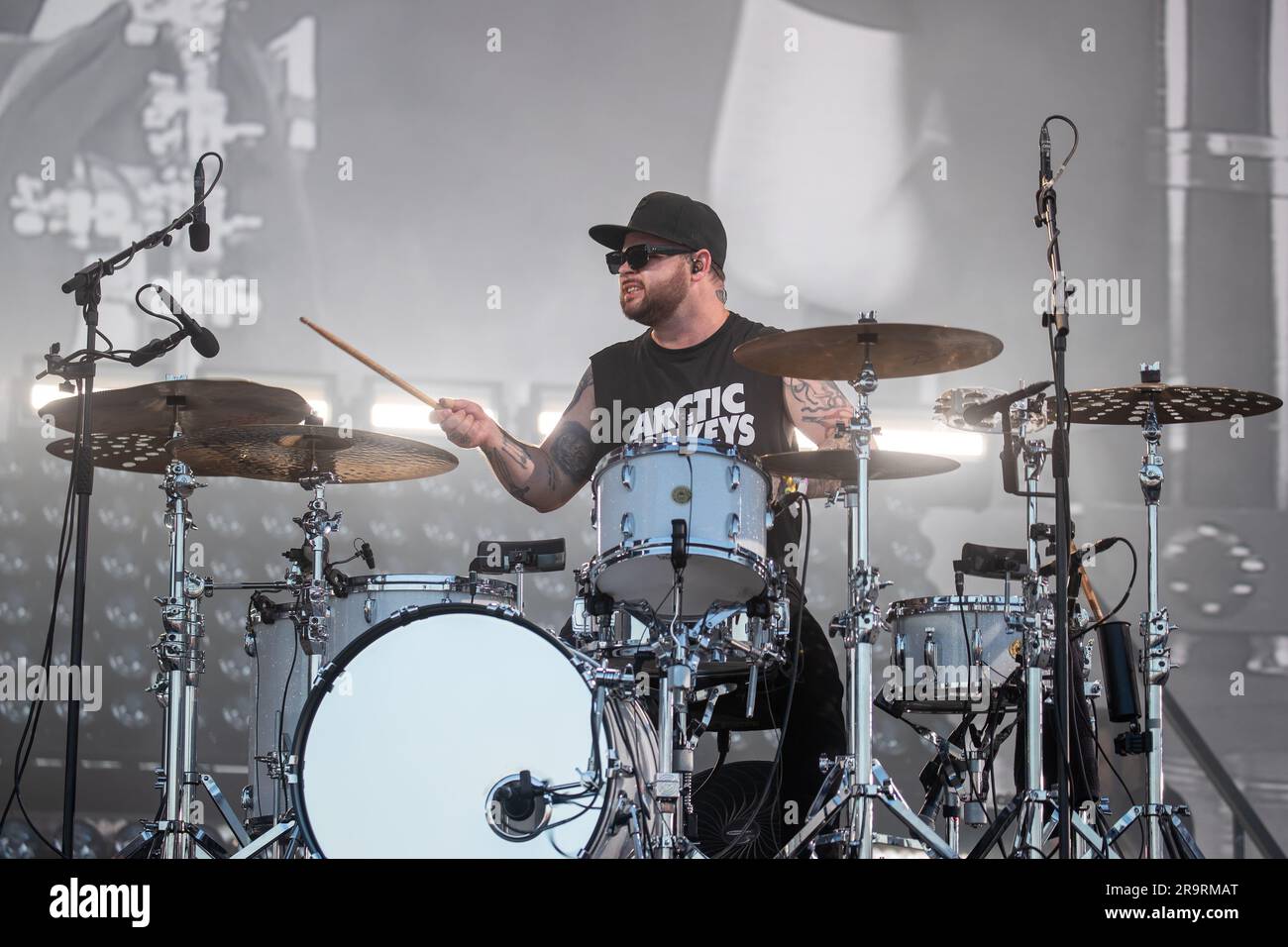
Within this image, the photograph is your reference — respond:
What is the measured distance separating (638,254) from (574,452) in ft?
2.23

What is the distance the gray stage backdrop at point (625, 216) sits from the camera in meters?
5.99

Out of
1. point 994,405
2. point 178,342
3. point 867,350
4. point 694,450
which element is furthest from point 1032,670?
point 178,342

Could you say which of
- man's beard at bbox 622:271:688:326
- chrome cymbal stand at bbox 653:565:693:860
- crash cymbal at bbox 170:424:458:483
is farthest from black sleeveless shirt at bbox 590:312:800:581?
chrome cymbal stand at bbox 653:565:693:860

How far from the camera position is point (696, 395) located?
15.6 feet

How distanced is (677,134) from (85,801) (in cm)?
351

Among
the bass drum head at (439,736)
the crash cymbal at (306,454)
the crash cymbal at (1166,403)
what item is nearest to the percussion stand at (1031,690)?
the crash cymbal at (1166,403)

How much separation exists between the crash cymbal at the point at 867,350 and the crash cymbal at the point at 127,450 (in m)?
1.84

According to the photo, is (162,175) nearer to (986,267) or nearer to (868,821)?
(986,267)

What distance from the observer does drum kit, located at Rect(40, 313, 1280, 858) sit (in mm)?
3463

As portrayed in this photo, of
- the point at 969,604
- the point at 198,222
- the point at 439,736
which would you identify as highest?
the point at 198,222

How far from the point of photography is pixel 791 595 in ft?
14.2

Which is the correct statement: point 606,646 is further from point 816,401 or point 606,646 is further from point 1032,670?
point 816,401
